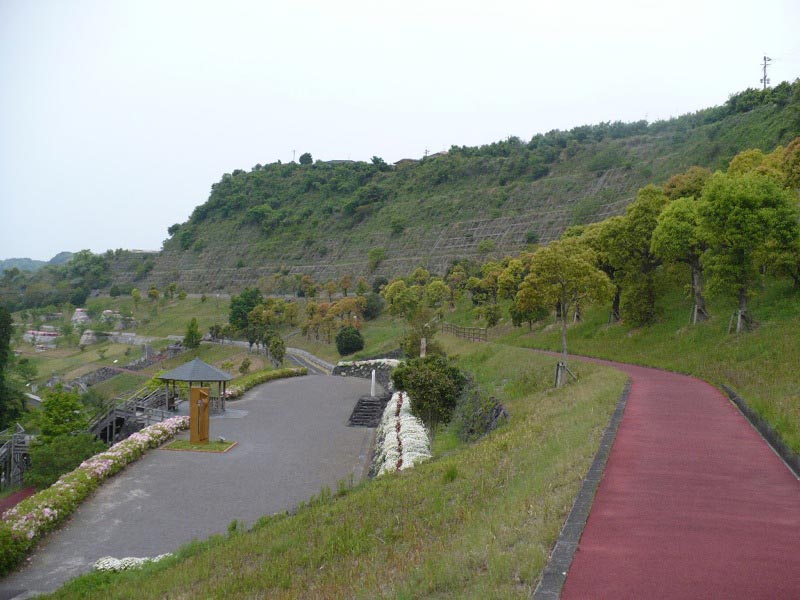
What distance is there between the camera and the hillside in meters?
60.5

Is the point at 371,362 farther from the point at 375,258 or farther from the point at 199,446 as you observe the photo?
the point at 375,258

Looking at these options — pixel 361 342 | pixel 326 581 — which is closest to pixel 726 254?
pixel 326 581

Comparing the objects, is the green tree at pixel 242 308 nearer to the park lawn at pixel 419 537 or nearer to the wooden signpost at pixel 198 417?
the wooden signpost at pixel 198 417

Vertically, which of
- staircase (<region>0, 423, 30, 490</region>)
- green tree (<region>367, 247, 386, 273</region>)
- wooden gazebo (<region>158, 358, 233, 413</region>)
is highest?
green tree (<region>367, 247, 386, 273</region>)

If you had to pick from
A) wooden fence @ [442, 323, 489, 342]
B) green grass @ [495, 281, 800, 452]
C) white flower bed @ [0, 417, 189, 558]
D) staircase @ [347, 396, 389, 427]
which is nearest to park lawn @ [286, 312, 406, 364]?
wooden fence @ [442, 323, 489, 342]

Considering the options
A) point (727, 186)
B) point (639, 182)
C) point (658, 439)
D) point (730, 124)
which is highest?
point (730, 124)

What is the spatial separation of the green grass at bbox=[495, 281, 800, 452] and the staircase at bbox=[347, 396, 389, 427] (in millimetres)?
8528

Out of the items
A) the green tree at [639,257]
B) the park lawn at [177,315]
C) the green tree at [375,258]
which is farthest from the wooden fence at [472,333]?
the park lawn at [177,315]

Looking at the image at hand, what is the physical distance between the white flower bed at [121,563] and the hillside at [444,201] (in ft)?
145

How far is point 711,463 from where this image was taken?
769cm

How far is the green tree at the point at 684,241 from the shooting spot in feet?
71.1

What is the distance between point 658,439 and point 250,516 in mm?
6948

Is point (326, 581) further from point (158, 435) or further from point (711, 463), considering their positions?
point (158, 435)

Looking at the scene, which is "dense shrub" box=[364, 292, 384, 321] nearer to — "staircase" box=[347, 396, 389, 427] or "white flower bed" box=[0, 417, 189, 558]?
"staircase" box=[347, 396, 389, 427]
